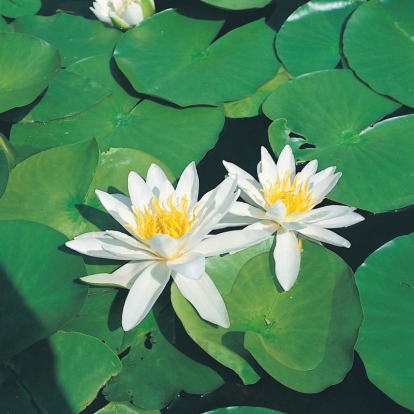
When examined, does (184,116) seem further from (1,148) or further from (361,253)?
(361,253)

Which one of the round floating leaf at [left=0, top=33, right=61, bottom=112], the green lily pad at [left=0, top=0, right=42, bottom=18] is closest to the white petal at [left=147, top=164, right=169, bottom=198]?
the round floating leaf at [left=0, top=33, right=61, bottom=112]

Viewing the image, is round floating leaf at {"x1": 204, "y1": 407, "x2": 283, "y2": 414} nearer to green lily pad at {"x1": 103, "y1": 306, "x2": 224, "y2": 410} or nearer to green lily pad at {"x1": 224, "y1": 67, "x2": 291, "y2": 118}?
green lily pad at {"x1": 103, "y1": 306, "x2": 224, "y2": 410}

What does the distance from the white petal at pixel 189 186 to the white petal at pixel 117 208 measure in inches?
9.2

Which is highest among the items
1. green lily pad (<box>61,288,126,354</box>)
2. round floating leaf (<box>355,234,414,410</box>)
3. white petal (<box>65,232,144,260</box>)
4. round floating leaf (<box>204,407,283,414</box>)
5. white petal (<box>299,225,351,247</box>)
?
white petal (<box>65,232,144,260</box>)

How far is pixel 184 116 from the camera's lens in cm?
297

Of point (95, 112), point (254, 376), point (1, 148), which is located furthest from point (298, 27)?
point (254, 376)

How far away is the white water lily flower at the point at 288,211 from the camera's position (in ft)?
6.74

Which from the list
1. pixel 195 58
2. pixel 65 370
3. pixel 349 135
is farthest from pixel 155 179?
pixel 195 58

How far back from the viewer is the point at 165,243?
1874 millimetres

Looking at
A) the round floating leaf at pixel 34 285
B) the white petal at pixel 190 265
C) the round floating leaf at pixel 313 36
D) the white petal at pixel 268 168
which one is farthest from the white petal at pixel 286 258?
the round floating leaf at pixel 313 36

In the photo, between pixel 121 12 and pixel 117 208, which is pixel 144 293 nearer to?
pixel 117 208

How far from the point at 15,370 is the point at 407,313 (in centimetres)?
168

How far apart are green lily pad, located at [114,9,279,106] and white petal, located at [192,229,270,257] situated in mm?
1183

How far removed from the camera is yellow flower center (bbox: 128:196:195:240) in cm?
199
